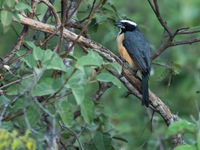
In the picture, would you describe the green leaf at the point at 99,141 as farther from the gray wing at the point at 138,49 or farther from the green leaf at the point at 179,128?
the gray wing at the point at 138,49

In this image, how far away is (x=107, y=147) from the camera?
4637 mm

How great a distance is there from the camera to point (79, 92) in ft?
10.6

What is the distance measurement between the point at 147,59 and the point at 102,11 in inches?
49.4

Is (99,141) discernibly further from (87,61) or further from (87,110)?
(87,61)

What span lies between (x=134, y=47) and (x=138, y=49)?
0.11 meters

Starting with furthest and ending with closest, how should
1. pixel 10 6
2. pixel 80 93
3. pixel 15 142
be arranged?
pixel 10 6, pixel 80 93, pixel 15 142

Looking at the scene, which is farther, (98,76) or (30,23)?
(30,23)

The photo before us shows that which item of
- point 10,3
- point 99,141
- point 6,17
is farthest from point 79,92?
point 99,141

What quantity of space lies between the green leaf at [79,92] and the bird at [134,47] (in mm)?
2662

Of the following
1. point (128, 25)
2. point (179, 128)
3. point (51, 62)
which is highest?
point (51, 62)

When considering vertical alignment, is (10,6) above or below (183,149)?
above

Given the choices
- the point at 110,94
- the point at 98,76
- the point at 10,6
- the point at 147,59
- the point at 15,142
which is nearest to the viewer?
the point at 15,142

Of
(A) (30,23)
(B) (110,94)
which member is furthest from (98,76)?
(B) (110,94)

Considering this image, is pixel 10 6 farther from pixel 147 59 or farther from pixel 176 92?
pixel 176 92
